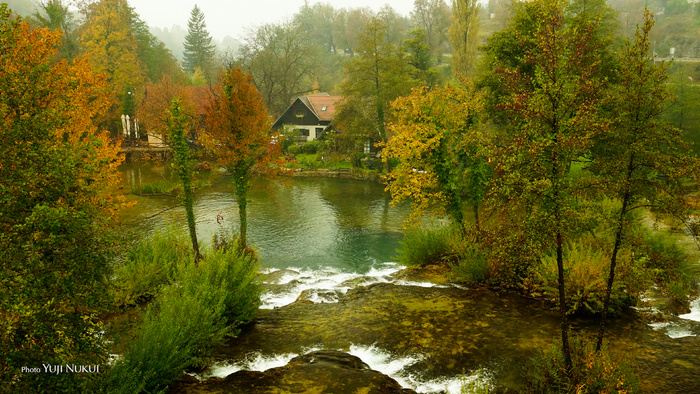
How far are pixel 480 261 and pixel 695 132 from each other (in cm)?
Answer: 2485

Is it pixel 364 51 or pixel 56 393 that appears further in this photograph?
pixel 364 51

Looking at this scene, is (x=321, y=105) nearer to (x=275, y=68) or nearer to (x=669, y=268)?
(x=275, y=68)

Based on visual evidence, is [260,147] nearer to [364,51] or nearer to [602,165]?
[602,165]

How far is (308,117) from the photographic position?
156 feet

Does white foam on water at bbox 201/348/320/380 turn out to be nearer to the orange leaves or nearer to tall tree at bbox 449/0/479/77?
the orange leaves

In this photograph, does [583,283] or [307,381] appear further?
[583,283]

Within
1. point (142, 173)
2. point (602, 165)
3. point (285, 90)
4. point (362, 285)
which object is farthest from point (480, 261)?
point (285, 90)

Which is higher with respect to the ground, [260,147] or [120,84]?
[120,84]

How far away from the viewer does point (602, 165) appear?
21.6 ft

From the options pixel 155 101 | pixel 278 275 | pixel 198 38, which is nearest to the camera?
pixel 278 275

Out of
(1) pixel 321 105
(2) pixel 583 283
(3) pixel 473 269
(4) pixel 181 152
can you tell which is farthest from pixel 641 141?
(1) pixel 321 105

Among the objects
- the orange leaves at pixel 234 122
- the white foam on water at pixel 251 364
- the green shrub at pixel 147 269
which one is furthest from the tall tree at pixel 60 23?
the white foam on water at pixel 251 364

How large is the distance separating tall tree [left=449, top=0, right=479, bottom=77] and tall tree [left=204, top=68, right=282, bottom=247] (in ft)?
92.5

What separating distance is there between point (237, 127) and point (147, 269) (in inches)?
252
